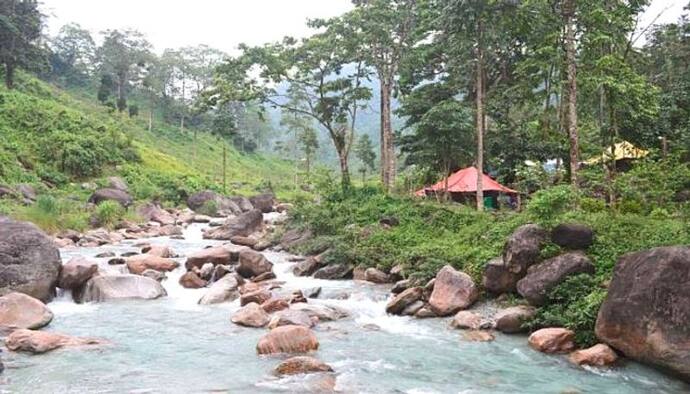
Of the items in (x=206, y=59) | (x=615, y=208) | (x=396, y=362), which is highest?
(x=206, y=59)

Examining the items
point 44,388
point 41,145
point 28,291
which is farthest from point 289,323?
point 41,145

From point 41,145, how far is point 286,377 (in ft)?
131

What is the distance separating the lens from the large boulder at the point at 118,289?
51.0 ft

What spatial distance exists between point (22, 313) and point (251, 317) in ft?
15.7

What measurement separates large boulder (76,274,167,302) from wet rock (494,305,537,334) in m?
9.22

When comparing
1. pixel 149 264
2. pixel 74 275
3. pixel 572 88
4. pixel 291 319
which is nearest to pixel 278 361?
pixel 291 319

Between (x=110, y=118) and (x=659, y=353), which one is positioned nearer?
(x=659, y=353)

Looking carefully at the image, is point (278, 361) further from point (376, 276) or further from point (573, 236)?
point (376, 276)

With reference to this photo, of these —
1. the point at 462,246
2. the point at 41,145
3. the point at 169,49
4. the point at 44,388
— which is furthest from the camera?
the point at 169,49

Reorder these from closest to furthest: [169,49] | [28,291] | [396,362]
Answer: [396,362]
[28,291]
[169,49]

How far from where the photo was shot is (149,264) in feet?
63.7

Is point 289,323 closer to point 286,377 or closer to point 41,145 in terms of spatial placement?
point 286,377

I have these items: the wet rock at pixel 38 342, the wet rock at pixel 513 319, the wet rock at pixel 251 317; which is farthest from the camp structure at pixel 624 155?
the wet rock at pixel 38 342

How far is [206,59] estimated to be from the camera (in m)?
85.1
